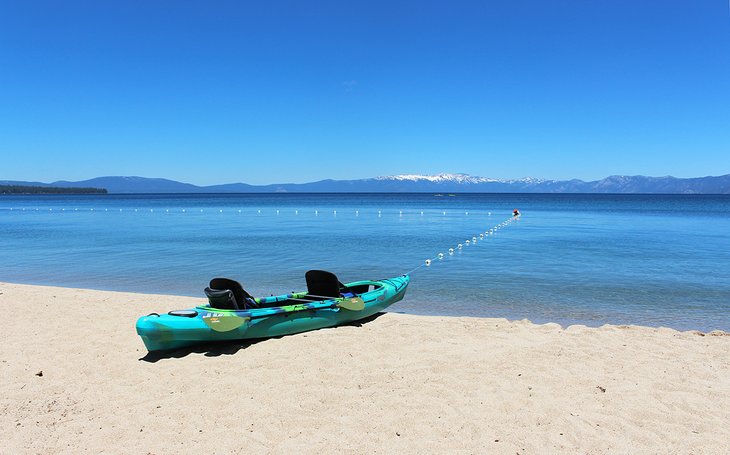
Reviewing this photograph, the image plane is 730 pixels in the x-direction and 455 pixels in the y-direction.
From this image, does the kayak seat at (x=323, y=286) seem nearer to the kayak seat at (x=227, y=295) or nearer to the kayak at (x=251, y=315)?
the kayak at (x=251, y=315)

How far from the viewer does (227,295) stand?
8.14 meters

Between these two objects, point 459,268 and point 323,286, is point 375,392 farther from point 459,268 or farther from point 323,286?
point 459,268

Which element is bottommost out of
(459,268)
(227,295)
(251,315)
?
(459,268)

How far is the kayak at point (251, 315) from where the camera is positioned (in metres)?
7.68

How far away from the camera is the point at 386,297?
1055 cm

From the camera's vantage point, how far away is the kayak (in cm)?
768

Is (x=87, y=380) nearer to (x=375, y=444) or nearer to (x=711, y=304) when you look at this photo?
(x=375, y=444)

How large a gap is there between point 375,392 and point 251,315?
2.93 m

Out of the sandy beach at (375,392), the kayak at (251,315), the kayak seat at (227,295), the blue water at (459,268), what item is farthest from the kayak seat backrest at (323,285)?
the blue water at (459,268)

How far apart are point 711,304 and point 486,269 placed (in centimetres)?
686

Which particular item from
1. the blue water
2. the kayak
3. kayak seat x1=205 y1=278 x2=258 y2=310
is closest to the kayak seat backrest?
the kayak

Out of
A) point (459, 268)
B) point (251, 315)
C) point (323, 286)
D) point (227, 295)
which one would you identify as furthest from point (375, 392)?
point (459, 268)

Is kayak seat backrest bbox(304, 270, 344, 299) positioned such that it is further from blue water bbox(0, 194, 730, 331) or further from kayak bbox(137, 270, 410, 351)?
blue water bbox(0, 194, 730, 331)

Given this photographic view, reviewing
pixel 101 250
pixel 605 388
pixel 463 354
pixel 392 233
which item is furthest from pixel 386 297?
pixel 392 233
